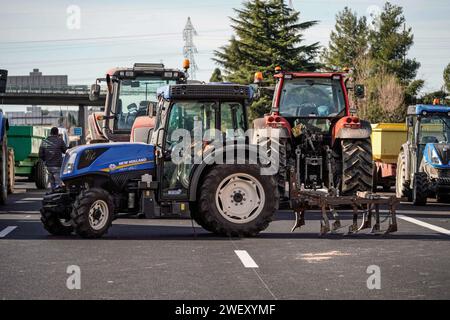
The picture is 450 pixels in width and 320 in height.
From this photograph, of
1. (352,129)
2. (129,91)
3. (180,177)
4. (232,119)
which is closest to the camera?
(180,177)

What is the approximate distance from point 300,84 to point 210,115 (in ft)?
18.0

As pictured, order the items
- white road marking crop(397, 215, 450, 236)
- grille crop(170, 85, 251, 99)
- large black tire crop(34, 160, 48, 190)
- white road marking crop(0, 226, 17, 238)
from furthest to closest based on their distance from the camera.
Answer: large black tire crop(34, 160, 48, 190), white road marking crop(397, 215, 450, 236), white road marking crop(0, 226, 17, 238), grille crop(170, 85, 251, 99)

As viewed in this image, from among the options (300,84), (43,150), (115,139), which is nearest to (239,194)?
(300,84)

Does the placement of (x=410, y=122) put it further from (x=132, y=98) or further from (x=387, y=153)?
(x=132, y=98)

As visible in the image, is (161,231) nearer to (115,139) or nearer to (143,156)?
(143,156)

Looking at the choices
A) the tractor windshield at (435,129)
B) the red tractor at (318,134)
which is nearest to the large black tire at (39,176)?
the tractor windshield at (435,129)

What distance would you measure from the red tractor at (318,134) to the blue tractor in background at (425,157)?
594 centimetres

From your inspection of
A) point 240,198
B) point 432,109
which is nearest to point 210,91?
point 240,198

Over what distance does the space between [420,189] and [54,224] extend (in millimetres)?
12570

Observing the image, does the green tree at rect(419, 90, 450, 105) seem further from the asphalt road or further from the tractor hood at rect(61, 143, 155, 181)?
the tractor hood at rect(61, 143, 155, 181)

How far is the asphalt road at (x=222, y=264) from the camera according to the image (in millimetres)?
10438

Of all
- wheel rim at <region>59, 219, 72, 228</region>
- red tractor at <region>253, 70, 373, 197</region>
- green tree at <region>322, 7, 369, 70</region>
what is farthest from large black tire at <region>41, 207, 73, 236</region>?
green tree at <region>322, 7, 369, 70</region>

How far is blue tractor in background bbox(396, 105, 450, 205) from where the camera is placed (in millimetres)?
26734

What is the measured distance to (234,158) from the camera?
1631 centimetres
